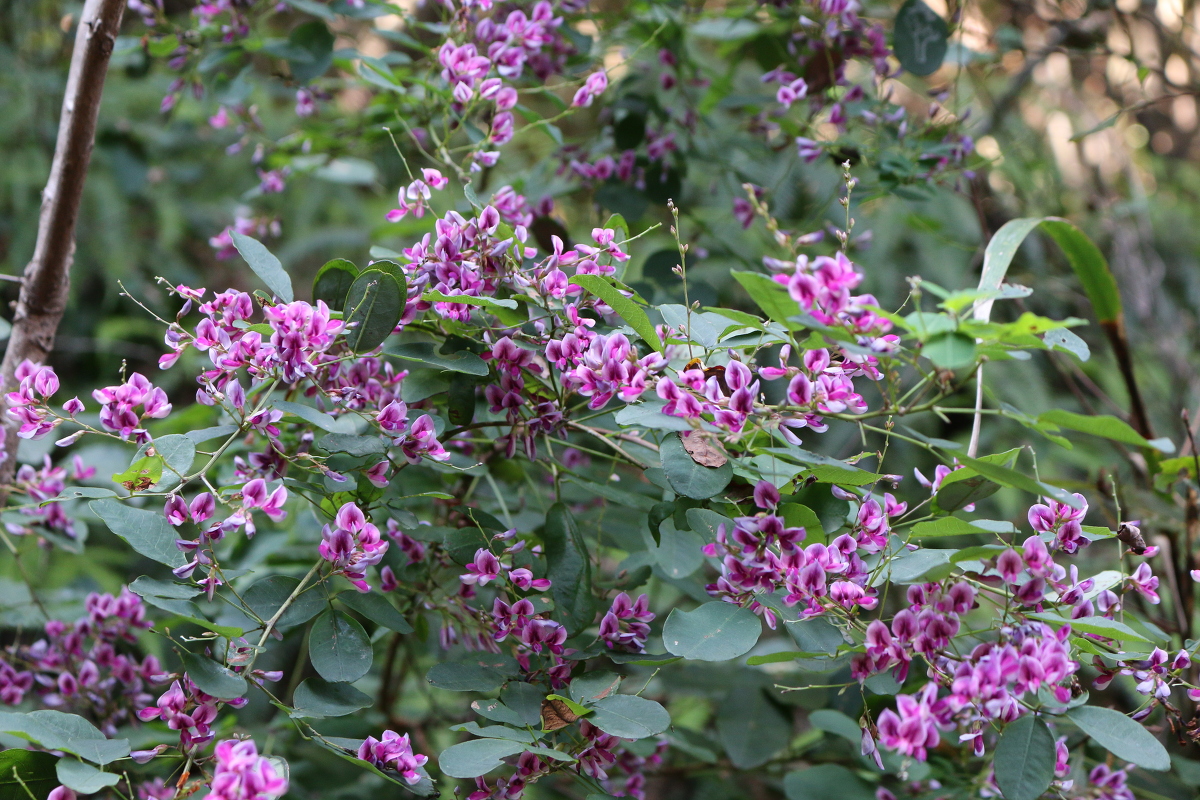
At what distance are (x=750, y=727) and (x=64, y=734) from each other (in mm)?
741

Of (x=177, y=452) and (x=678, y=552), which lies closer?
(x=177, y=452)

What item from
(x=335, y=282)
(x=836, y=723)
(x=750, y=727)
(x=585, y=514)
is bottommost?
(x=750, y=727)

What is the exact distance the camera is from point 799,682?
1.15 meters

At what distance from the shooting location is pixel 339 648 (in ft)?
2.27

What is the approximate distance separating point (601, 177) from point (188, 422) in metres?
0.67

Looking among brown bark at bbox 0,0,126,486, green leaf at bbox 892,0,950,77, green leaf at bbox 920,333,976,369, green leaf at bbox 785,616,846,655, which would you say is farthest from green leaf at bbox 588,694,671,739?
green leaf at bbox 892,0,950,77

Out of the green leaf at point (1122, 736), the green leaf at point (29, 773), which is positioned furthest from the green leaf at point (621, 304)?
the green leaf at point (29, 773)

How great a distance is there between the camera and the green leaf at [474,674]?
0.70 m

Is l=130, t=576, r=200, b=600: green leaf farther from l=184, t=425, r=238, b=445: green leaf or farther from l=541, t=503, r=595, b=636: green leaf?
l=541, t=503, r=595, b=636: green leaf

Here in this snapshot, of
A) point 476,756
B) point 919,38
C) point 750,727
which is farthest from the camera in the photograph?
point 919,38

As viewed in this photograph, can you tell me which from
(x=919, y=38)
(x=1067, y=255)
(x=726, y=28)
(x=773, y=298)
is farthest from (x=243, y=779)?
(x=726, y=28)

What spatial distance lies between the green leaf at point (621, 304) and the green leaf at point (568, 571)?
7.5 inches

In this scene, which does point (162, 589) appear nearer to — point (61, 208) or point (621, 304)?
point (621, 304)

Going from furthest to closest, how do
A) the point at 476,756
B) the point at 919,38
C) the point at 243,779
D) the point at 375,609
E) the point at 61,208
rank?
the point at 919,38 < the point at 61,208 < the point at 375,609 < the point at 476,756 < the point at 243,779
